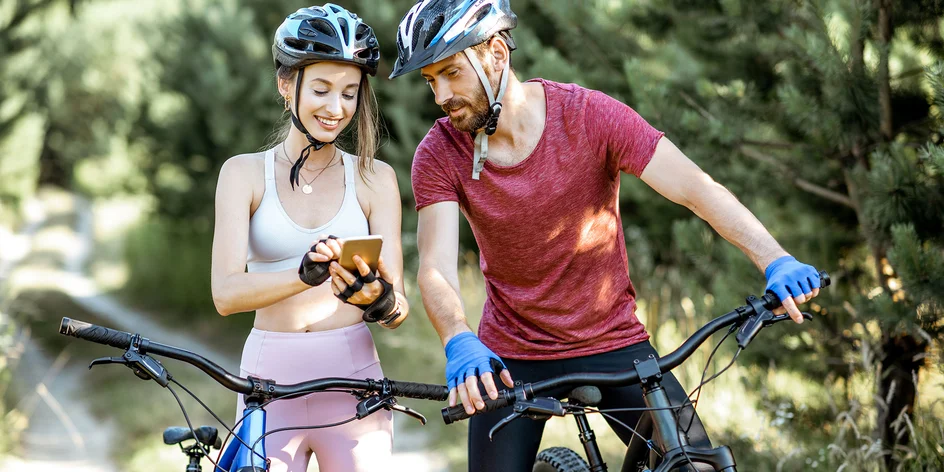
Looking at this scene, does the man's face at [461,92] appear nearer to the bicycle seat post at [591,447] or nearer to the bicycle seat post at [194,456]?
the bicycle seat post at [591,447]

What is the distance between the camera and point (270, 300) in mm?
2697

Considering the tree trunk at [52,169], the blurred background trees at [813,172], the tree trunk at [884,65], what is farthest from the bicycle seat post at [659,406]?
the tree trunk at [52,169]

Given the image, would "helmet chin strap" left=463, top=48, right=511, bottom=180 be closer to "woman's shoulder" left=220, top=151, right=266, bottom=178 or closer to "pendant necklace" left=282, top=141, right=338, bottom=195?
"pendant necklace" left=282, top=141, right=338, bottom=195

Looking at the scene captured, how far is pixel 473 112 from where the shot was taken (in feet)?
9.98

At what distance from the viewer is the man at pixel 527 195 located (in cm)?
301

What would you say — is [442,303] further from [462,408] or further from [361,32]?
[361,32]

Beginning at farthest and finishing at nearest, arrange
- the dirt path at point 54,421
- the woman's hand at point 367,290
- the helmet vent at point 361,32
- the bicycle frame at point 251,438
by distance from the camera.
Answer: the dirt path at point 54,421 → the helmet vent at point 361,32 → the bicycle frame at point 251,438 → the woman's hand at point 367,290

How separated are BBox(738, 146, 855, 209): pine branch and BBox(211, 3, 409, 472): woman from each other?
10.00 ft

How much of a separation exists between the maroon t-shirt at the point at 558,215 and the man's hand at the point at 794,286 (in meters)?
0.64

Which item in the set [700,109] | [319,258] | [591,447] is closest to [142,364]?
[319,258]

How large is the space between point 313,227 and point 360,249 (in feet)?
2.18

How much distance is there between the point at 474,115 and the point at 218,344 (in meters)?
9.29

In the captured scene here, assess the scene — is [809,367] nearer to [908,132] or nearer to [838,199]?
[838,199]

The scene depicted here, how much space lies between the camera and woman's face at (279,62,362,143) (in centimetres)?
299
